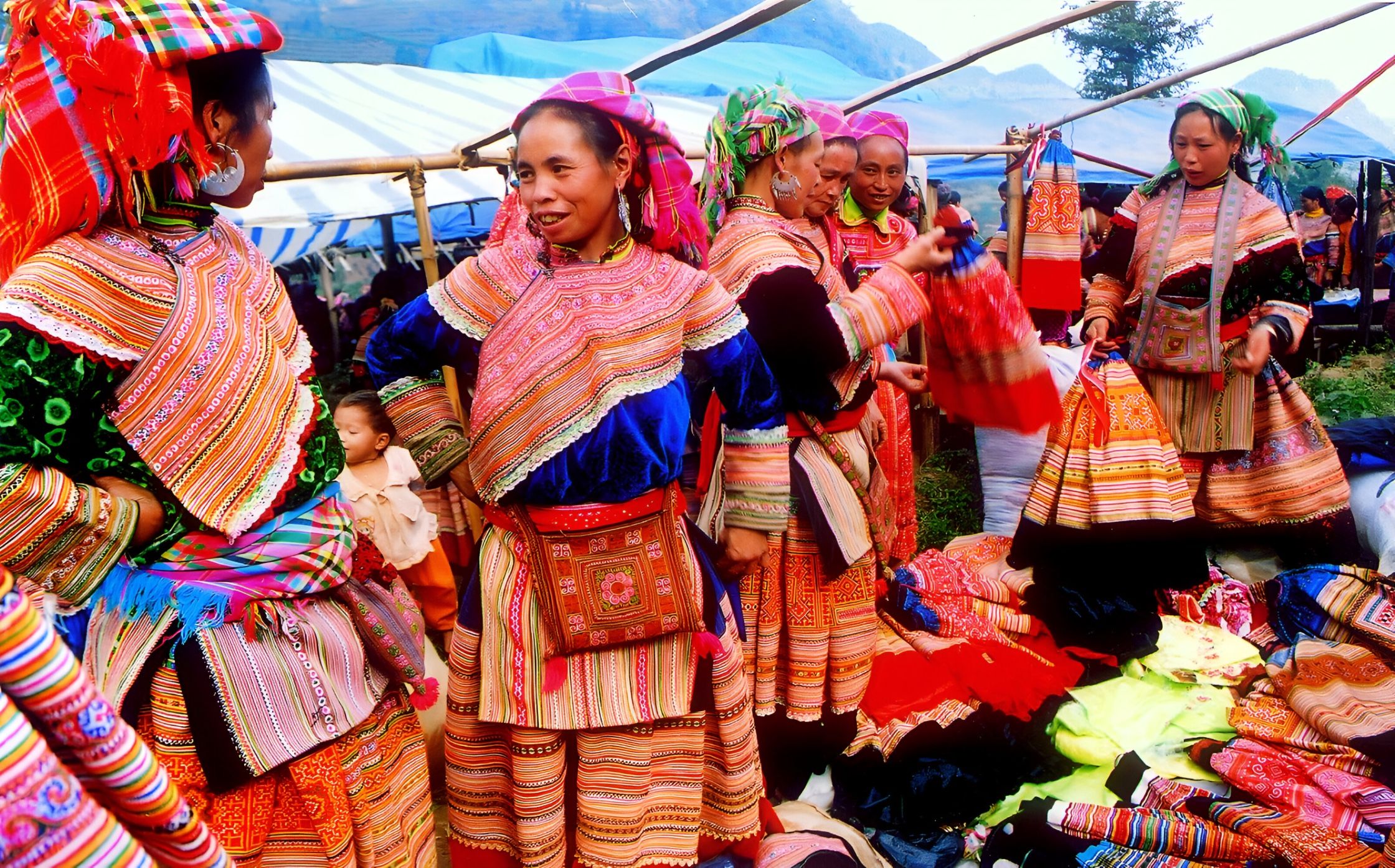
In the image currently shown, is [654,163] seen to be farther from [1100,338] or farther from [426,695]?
[1100,338]

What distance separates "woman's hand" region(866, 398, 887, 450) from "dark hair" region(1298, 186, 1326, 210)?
1203 cm

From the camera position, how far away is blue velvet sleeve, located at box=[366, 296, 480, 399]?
84.5 inches

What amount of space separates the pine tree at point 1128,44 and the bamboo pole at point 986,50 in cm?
1858

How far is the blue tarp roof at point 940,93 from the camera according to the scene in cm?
835

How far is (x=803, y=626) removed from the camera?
3176mm

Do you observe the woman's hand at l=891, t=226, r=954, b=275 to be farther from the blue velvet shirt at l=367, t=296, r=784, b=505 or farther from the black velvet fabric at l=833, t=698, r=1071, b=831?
the black velvet fabric at l=833, t=698, r=1071, b=831

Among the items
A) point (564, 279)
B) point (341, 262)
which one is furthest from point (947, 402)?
point (341, 262)

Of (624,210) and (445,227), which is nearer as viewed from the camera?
(624,210)

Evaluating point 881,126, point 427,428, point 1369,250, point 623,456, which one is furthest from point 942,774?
point 1369,250

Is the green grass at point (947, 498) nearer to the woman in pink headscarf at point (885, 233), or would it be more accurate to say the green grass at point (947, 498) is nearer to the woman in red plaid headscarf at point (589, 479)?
the woman in pink headscarf at point (885, 233)

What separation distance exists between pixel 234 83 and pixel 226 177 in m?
0.16

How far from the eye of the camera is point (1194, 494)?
4539 mm

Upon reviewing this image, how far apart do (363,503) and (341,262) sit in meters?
14.4

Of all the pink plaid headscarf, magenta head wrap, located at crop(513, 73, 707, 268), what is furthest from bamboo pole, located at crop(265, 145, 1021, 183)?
the pink plaid headscarf
